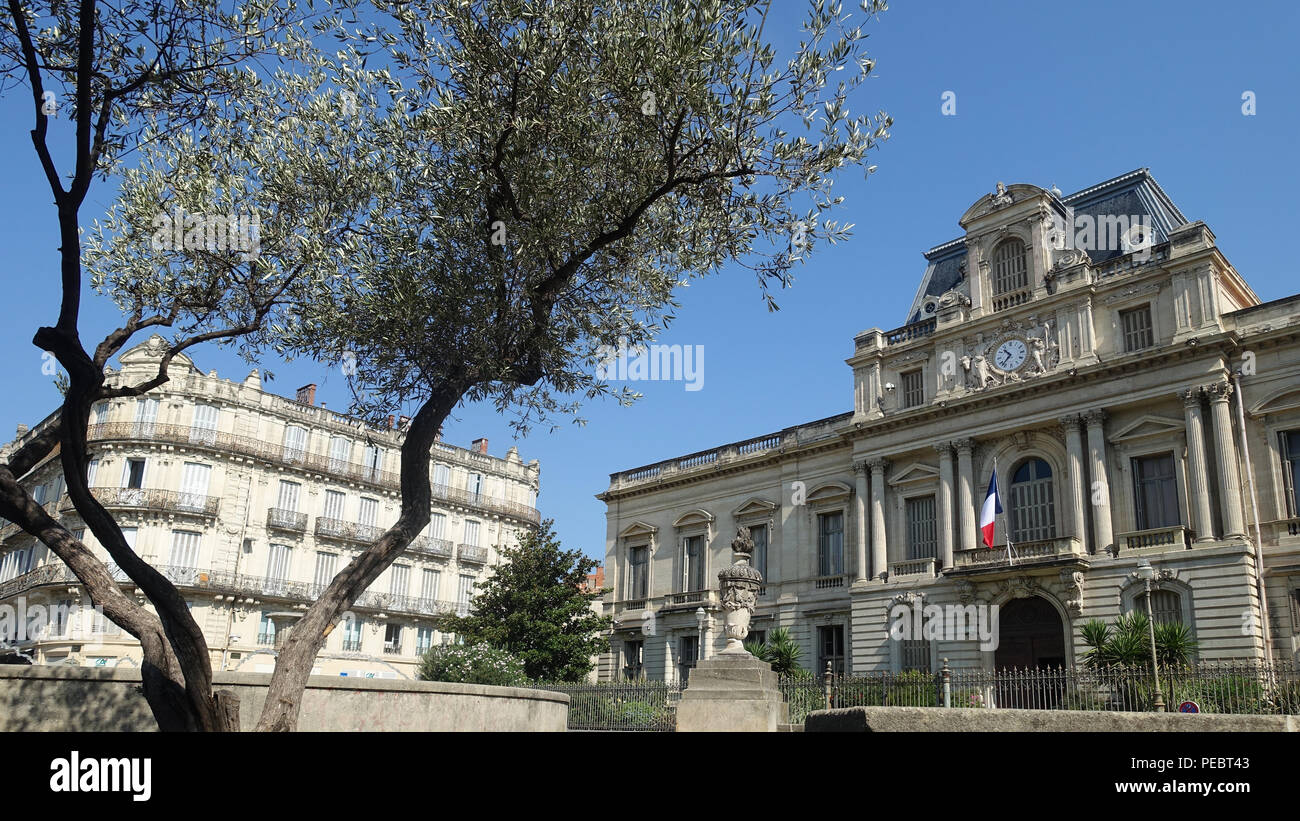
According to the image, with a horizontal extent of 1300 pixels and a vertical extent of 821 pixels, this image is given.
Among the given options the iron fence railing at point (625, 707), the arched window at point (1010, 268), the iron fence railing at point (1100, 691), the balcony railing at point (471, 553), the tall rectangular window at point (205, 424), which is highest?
the arched window at point (1010, 268)

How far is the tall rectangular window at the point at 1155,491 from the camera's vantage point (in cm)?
2384

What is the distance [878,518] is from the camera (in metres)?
30.1

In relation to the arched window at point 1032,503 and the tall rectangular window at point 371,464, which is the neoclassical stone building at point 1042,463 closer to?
the arched window at point 1032,503

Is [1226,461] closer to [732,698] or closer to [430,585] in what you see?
[732,698]

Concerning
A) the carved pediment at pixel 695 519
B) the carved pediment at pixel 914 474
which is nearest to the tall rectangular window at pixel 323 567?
the carved pediment at pixel 695 519

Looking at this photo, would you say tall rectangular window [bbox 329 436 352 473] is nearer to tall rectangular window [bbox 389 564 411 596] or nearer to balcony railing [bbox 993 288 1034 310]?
tall rectangular window [bbox 389 564 411 596]

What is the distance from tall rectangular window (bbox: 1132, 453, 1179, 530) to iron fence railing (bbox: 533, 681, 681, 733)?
1348cm

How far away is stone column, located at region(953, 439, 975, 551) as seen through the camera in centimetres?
2742

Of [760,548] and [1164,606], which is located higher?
[760,548]

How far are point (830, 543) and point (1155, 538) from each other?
433 inches

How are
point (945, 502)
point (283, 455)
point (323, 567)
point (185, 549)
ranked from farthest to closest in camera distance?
point (323, 567), point (283, 455), point (185, 549), point (945, 502)

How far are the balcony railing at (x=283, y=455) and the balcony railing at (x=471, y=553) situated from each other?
6.71ft

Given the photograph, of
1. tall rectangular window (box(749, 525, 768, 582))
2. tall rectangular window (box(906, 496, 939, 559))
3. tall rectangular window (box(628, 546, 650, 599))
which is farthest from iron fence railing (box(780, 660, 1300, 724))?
tall rectangular window (box(628, 546, 650, 599))

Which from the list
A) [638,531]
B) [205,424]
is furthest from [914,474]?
[205,424]
